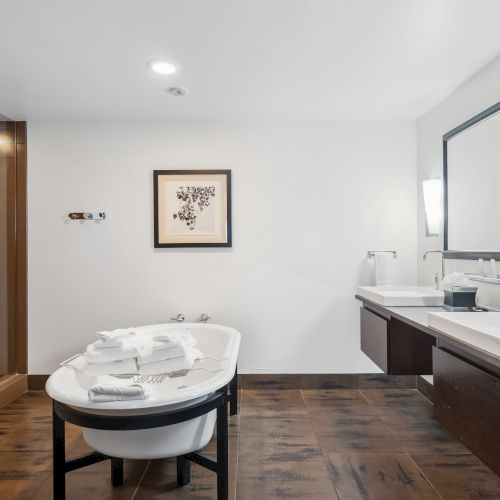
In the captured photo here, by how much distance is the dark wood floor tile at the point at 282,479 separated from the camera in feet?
5.90

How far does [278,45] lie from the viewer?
1.93 metres

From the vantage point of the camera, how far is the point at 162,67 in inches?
85.5

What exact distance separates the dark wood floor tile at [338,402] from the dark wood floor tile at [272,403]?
75 mm

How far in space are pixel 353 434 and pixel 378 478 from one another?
1.49 feet

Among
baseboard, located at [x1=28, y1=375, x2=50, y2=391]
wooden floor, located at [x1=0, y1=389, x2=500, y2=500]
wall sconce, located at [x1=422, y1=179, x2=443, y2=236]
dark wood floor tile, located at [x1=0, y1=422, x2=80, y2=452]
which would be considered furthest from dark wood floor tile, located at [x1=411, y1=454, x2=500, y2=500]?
baseboard, located at [x1=28, y1=375, x2=50, y2=391]

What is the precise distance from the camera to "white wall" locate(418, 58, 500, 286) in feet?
7.18

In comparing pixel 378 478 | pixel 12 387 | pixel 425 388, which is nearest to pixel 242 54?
pixel 378 478

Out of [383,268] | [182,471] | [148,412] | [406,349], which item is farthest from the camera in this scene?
[383,268]

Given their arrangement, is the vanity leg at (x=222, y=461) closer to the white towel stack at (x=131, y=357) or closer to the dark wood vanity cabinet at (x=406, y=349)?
the white towel stack at (x=131, y=357)

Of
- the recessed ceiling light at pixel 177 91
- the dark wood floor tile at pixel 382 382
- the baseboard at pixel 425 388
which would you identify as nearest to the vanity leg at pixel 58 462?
the recessed ceiling light at pixel 177 91

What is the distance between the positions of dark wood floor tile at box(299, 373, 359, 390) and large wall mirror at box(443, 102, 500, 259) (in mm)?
1291

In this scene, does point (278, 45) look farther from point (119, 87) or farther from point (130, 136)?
point (130, 136)

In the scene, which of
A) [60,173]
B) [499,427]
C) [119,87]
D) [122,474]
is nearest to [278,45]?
[119,87]

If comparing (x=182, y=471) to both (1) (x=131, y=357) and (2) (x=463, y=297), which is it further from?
(2) (x=463, y=297)
